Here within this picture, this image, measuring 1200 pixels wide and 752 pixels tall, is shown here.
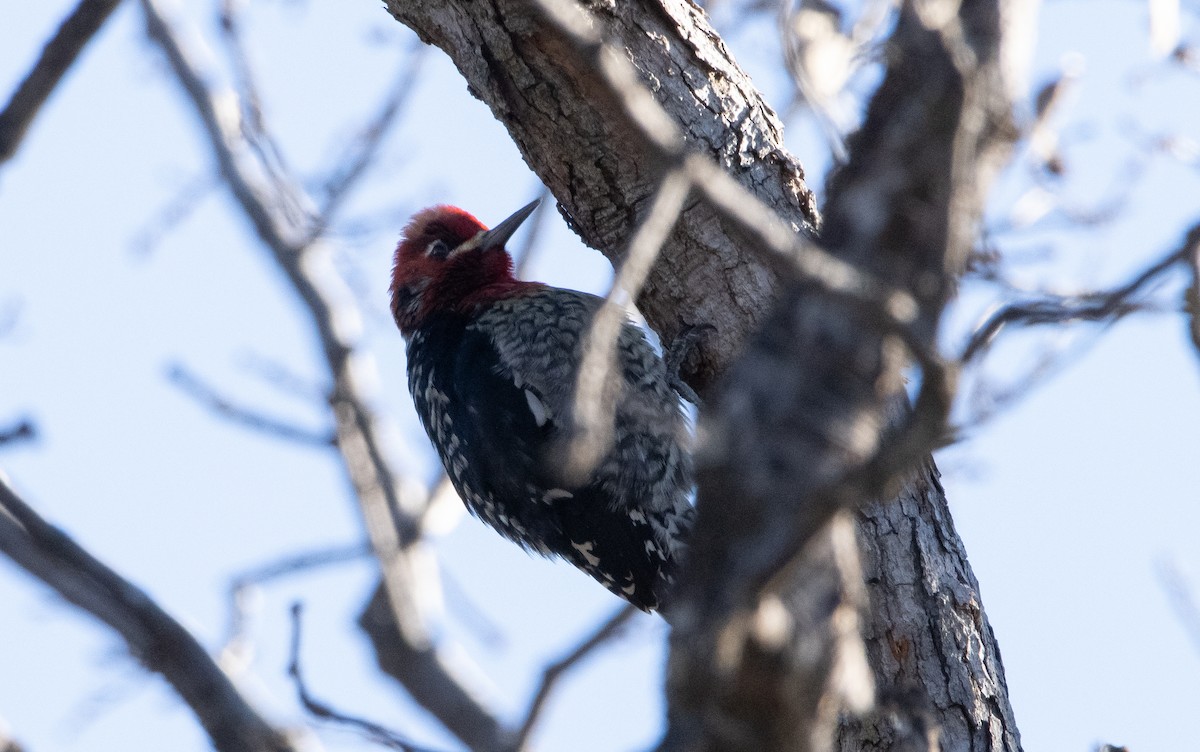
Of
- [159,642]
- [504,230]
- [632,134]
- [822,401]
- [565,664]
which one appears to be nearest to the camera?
[822,401]

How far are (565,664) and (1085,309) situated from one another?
3.41 feet

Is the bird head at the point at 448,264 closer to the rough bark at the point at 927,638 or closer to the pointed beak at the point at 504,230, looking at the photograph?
the pointed beak at the point at 504,230

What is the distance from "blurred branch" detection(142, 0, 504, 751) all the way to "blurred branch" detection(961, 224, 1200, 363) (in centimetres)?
153

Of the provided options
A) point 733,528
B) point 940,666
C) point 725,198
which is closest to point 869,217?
point 725,198

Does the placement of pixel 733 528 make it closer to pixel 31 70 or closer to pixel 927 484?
pixel 927 484

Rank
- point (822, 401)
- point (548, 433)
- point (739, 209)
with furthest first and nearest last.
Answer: point (548, 433) → point (822, 401) → point (739, 209)

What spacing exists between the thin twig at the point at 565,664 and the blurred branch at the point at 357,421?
629mm

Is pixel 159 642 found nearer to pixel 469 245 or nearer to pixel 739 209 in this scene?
pixel 739 209

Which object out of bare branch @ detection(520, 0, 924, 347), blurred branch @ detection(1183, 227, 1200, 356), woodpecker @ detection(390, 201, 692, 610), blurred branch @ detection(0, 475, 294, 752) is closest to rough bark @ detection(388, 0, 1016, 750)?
bare branch @ detection(520, 0, 924, 347)

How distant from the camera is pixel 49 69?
123 inches

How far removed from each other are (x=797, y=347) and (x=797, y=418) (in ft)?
0.39

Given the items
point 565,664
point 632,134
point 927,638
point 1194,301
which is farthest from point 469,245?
point 1194,301

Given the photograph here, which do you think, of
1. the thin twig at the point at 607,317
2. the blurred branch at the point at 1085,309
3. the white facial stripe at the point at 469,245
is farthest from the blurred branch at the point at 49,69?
the white facial stripe at the point at 469,245

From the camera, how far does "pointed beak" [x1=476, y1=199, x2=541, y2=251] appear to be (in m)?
5.68
